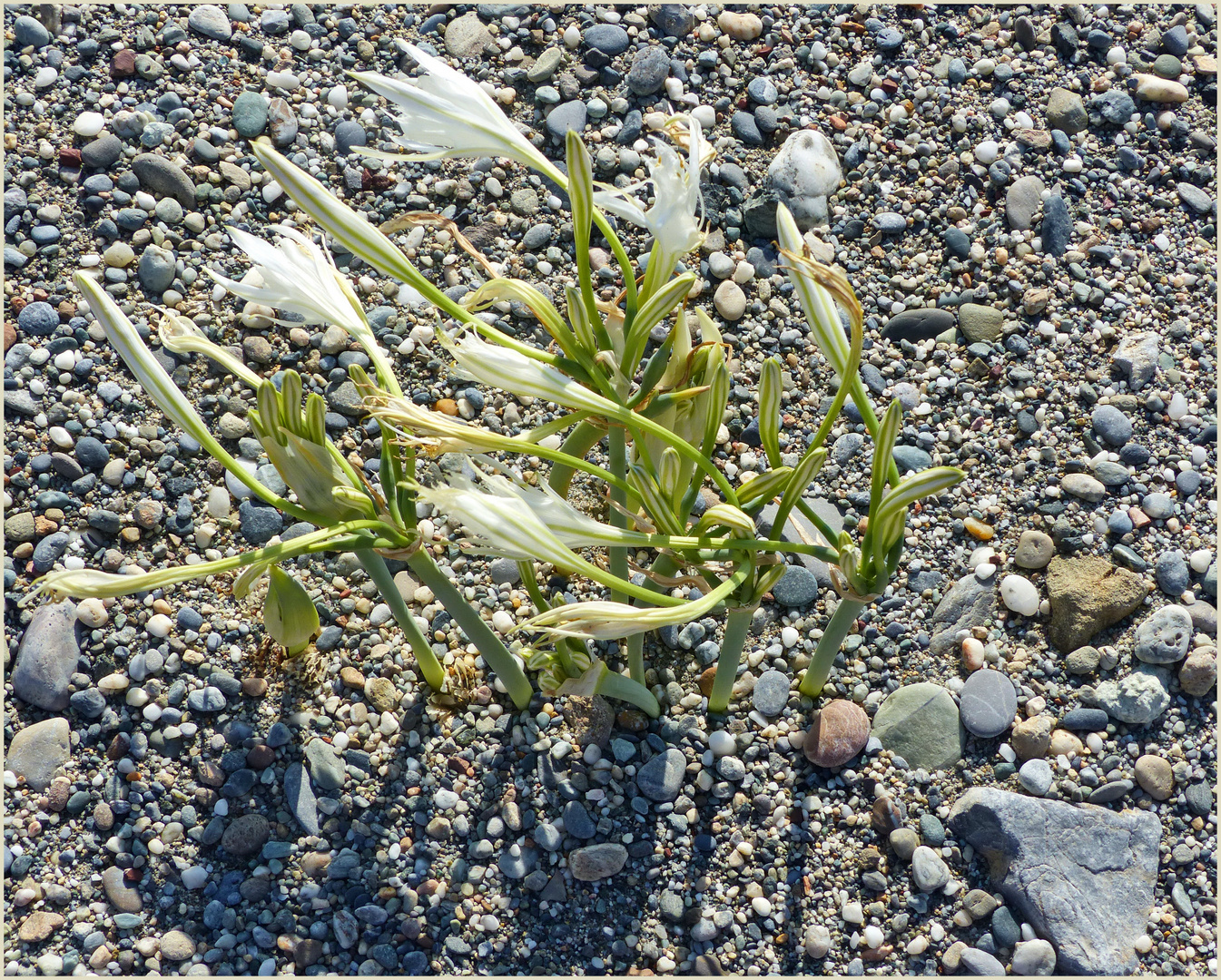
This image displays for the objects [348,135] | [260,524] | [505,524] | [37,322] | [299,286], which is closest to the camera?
[505,524]

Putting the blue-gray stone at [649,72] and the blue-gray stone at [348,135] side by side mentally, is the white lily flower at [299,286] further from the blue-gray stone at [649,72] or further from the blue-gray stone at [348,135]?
the blue-gray stone at [649,72]

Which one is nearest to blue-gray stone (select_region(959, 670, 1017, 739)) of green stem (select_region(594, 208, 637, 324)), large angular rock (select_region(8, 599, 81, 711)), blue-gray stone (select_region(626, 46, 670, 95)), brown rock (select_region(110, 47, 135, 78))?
green stem (select_region(594, 208, 637, 324))

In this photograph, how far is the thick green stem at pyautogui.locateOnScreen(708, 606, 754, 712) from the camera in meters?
1.71

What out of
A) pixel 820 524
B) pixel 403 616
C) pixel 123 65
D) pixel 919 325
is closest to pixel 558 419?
pixel 820 524

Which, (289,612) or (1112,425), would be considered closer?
(289,612)

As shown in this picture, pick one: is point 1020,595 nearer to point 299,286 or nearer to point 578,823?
point 578,823

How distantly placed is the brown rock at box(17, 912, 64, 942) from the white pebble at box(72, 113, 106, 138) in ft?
6.27

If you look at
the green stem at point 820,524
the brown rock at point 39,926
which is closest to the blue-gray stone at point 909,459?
the green stem at point 820,524

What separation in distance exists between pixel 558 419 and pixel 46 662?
1.34m

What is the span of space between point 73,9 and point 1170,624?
10.6 feet

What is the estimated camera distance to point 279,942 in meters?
1.89

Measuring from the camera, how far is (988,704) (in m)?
2.06

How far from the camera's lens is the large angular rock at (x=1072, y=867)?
6.17 ft

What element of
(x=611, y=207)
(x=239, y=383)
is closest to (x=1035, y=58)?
(x=611, y=207)
